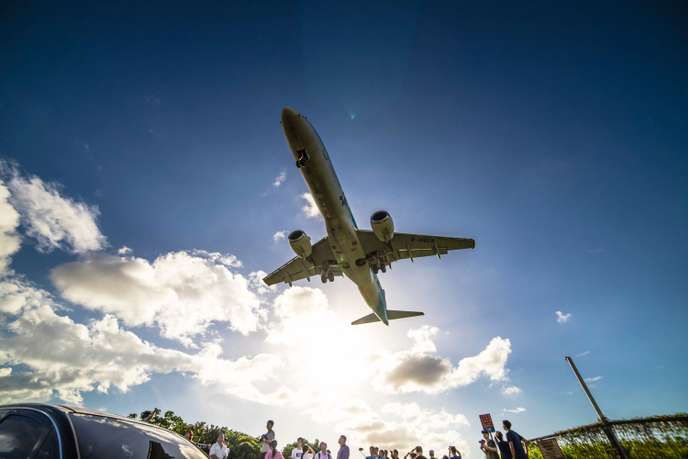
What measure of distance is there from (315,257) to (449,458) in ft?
41.9

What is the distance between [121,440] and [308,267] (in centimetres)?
1779

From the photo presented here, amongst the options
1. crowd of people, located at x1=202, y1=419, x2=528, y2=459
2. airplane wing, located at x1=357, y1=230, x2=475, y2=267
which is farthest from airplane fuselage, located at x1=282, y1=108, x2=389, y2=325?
crowd of people, located at x1=202, y1=419, x2=528, y2=459

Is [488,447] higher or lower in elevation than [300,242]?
lower

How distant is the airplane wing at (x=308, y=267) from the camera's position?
1958 cm

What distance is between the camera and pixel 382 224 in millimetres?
14719

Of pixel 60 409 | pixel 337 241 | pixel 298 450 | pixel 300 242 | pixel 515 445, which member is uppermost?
pixel 300 242

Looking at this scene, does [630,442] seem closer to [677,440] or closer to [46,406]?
[677,440]

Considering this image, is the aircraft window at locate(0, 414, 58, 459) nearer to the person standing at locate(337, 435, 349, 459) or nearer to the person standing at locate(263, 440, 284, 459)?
the person standing at locate(263, 440, 284, 459)

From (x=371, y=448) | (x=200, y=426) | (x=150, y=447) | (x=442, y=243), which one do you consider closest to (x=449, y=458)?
(x=371, y=448)

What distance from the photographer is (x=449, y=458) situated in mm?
10578

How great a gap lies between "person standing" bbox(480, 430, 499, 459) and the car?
10774mm

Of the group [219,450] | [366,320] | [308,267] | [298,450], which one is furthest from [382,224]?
[366,320]

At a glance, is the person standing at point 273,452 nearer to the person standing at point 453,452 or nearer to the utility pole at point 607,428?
the person standing at point 453,452

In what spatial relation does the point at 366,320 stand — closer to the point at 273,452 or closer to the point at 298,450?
the point at 298,450
